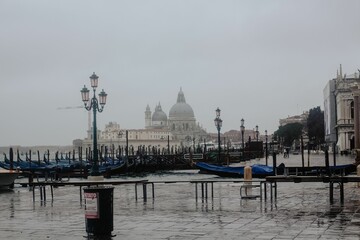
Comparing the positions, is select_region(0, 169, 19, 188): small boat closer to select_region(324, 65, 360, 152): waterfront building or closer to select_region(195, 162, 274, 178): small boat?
select_region(195, 162, 274, 178): small boat

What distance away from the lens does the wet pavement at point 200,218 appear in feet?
36.8

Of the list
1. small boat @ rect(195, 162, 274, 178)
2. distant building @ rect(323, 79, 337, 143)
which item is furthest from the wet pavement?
distant building @ rect(323, 79, 337, 143)

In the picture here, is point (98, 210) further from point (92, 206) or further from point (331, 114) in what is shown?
point (331, 114)

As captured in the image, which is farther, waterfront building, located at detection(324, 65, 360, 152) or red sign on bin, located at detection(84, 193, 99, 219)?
waterfront building, located at detection(324, 65, 360, 152)

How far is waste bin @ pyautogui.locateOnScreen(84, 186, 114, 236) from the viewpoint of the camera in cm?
1105

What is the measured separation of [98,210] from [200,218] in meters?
3.23

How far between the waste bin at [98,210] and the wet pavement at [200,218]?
1.00 feet

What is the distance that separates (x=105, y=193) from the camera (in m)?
11.1

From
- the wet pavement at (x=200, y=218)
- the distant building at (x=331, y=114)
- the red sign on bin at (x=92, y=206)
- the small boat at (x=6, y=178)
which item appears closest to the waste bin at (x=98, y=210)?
the red sign on bin at (x=92, y=206)

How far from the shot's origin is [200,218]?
44.6ft

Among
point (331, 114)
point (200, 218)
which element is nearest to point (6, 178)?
point (200, 218)

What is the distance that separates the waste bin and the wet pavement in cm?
31

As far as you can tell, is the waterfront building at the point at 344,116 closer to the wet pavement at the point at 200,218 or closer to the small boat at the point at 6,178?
the small boat at the point at 6,178

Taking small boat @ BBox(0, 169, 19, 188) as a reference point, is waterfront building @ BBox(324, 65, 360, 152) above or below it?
above
